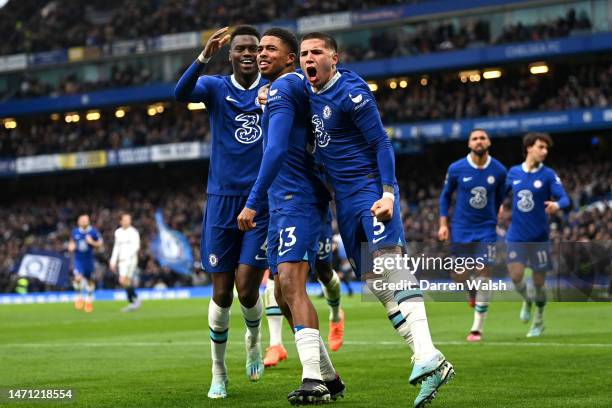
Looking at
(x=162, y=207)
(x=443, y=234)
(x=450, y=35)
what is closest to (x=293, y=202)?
(x=443, y=234)

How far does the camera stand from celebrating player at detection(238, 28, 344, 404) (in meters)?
6.94

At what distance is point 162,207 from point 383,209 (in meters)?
48.3

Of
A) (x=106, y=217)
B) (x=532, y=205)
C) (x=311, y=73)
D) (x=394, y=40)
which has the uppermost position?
(x=311, y=73)

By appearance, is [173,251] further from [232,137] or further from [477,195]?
[232,137]

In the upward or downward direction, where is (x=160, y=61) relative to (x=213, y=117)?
downward

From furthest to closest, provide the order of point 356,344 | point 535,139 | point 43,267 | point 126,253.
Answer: point 43,267, point 126,253, point 535,139, point 356,344

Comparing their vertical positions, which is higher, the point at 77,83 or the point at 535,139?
the point at 535,139

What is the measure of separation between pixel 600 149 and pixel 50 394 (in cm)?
4116

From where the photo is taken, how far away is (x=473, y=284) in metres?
12.6

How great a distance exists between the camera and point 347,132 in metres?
7.24

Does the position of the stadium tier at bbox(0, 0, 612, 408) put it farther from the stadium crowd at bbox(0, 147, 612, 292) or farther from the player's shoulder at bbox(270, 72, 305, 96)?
the stadium crowd at bbox(0, 147, 612, 292)

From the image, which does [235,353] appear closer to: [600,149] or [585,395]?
[585,395]

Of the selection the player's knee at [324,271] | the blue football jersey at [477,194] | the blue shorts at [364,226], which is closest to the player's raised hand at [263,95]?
the blue shorts at [364,226]

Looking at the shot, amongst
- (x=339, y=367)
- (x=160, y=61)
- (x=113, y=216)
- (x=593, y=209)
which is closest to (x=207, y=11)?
(x=160, y=61)
